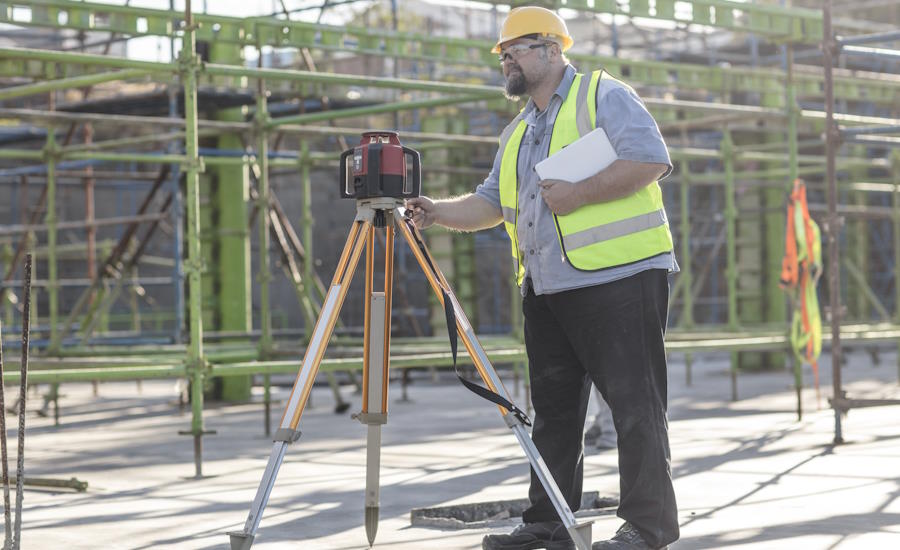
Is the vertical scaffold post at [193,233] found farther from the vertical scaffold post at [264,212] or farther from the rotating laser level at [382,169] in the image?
the rotating laser level at [382,169]

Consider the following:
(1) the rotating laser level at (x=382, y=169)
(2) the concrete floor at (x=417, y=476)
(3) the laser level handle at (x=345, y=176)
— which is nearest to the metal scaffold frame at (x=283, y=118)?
(2) the concrete floor at (x=417, y=476)

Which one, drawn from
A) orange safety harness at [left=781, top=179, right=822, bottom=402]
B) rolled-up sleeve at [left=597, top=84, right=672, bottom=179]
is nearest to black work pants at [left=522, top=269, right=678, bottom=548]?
rolled-up sleeve at [left=597, top=84, right=672, bottom=179]

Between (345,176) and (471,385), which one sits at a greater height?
(345,176)

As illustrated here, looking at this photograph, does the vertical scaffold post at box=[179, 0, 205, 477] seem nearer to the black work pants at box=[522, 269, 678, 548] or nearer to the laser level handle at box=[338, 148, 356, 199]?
the laser level handle at box=[338, 148, 356, 199]

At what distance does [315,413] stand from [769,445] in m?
4.68

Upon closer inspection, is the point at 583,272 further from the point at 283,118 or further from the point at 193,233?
the point at 283,118

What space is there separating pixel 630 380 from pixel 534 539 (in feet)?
2.35

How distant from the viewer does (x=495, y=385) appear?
4.24m

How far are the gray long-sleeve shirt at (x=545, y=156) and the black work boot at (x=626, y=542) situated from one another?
2.71ft

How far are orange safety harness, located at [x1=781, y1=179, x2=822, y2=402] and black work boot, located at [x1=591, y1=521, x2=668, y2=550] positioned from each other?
18.5 ft

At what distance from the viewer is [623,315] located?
4387 millimetres

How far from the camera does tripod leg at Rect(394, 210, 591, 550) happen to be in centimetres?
403

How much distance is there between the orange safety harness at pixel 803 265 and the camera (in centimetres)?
966

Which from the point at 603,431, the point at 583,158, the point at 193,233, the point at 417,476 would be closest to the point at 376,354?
the point at 583,158
